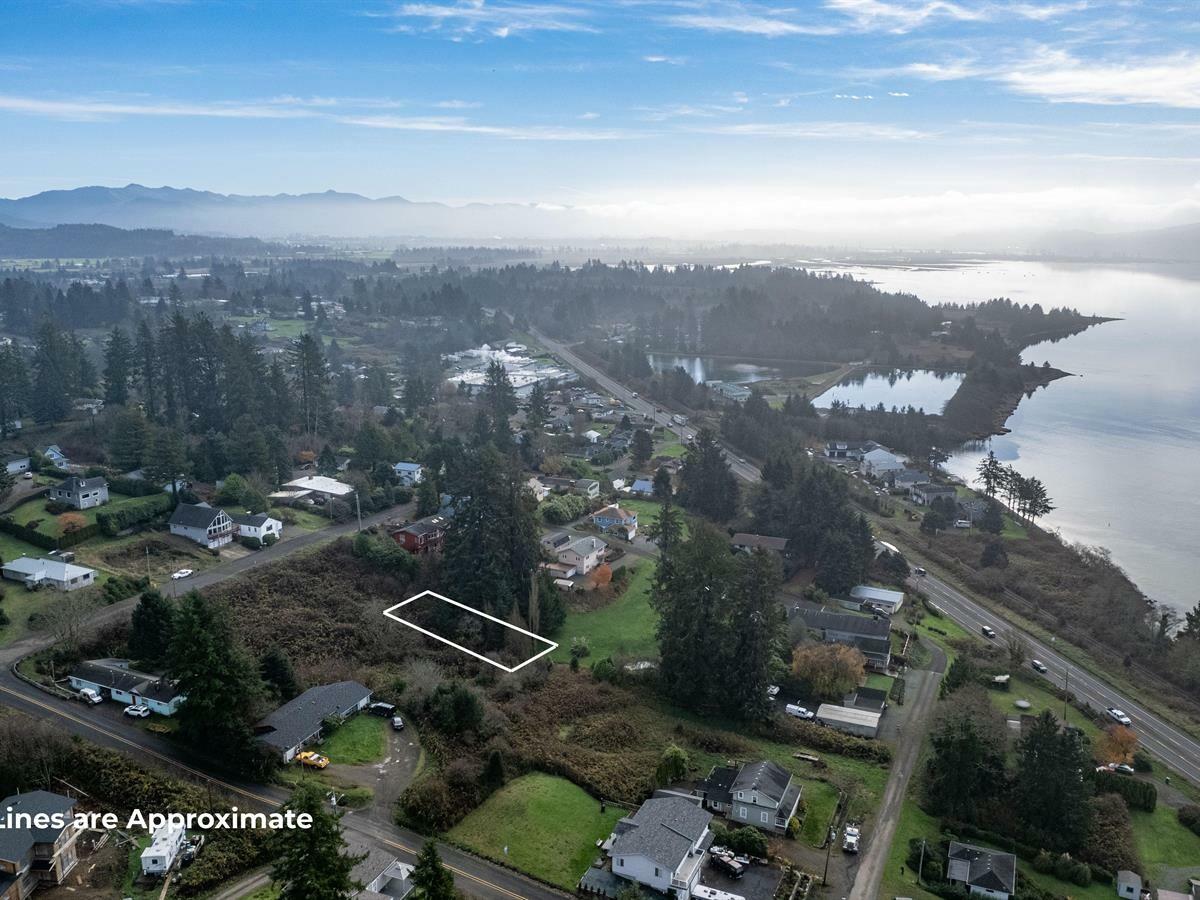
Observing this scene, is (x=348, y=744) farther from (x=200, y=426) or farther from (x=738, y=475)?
(x=738, y=475)

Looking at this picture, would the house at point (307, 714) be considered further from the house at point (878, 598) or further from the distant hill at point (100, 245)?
the distant hill at point (100, 245)

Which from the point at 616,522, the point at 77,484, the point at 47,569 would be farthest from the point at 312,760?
the point at 616,522

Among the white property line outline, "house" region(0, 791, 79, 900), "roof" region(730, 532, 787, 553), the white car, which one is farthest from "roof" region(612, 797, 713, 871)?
"roof" region(730, 532, 787, 553)

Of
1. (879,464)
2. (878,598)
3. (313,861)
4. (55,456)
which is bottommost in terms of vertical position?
(878,598)

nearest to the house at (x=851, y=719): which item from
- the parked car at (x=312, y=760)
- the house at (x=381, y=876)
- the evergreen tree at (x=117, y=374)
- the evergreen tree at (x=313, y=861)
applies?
the house at (x=381, y=876)

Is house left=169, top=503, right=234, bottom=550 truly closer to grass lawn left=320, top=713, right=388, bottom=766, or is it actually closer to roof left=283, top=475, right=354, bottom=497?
roof left=283, top=475, right=354, bottom=497

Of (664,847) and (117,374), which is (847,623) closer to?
(664,847)
